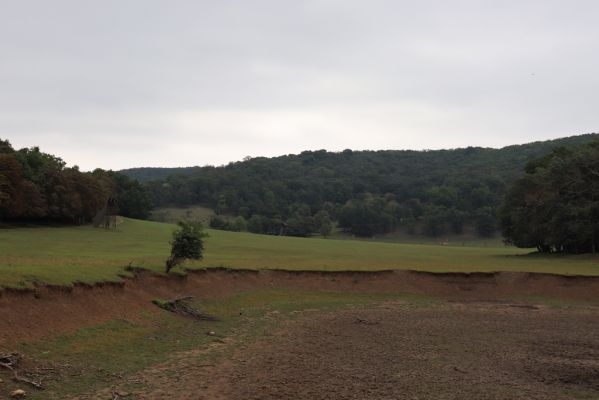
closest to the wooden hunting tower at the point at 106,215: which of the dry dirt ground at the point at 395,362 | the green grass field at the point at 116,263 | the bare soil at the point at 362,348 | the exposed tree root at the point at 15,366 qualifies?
the green grass field at the point at 116,263

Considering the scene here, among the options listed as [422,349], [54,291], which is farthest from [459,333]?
[54,291]

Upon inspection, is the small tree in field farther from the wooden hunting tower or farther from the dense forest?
the wooden hunting tower

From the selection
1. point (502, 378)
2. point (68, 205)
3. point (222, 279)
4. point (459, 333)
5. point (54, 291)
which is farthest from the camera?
point (68, 205)

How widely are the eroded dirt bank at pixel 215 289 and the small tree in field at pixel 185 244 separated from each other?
1212mm

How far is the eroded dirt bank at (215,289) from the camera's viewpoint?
61.4 feet

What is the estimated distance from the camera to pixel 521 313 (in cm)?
3266

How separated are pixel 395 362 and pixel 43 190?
7435 centimetres

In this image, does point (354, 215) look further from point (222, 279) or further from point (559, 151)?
point (222, 279)

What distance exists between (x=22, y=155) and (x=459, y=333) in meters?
82.1

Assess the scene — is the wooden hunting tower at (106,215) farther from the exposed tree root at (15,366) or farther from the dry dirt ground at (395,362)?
the exposed tree root at (15,366)

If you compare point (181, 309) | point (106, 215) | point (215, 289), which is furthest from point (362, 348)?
point (106, 215)

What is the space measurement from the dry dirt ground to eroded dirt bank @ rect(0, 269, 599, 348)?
490 centimetres

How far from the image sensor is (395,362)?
1897 centimetres

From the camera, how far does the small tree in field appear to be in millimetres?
33688
